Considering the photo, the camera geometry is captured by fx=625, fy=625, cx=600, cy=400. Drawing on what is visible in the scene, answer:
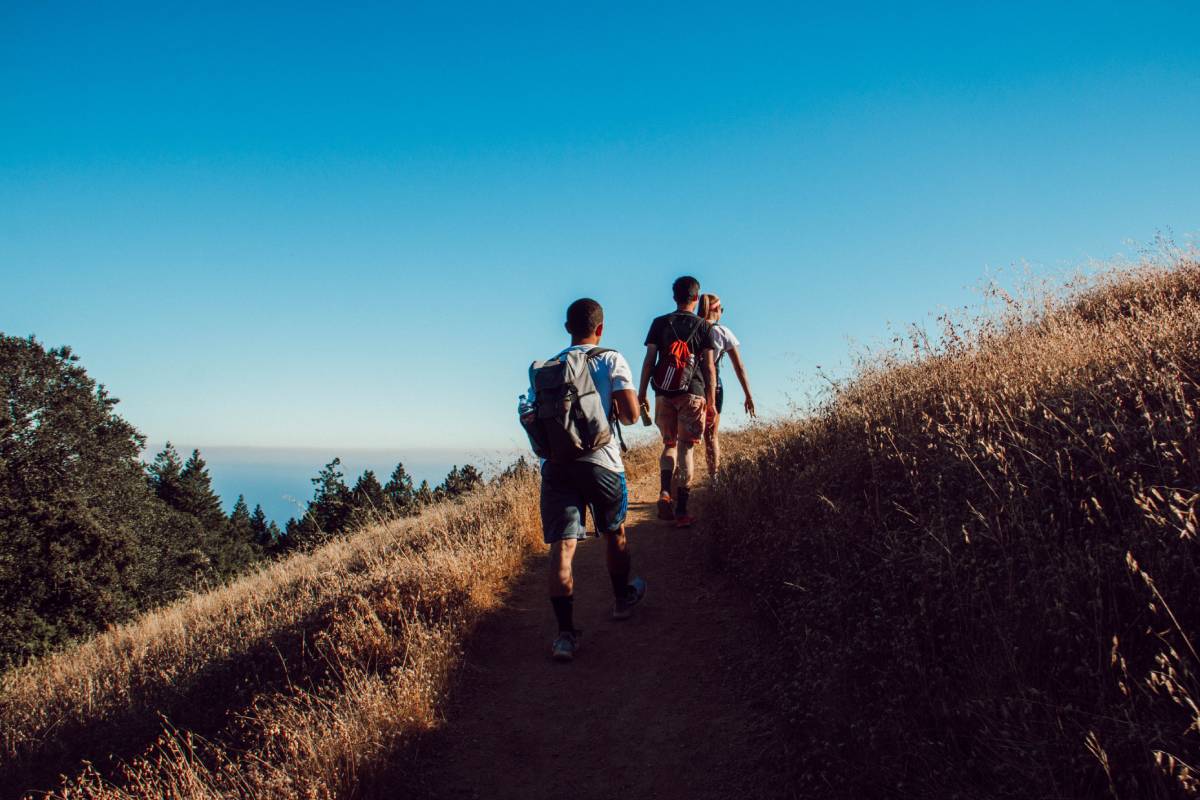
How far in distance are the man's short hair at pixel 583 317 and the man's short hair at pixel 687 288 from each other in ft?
7.22

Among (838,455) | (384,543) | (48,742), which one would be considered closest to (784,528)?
(838,455)

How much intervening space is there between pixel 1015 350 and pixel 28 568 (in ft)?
82.6

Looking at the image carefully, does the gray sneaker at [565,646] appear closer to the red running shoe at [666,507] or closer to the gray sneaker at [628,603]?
the gray sneaker at [628,603]

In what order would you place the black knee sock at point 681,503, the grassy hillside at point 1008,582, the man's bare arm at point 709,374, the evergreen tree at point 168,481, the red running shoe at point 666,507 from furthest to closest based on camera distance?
the evergreen tree at point 168,481
the red running shoe at point 666,507
the black knee sock at point 681,503
the man's bare arm at point 709,374
the grassy hillside at point 1008,582

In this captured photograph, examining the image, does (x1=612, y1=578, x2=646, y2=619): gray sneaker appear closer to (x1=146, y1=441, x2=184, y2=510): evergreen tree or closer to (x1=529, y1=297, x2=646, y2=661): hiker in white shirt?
(x1=529, y1=297, x2=646, y2=661): hiker in white shirt

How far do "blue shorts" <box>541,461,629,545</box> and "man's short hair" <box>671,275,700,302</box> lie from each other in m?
2.76

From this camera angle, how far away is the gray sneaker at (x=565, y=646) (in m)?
4.82

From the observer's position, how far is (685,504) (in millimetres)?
7430

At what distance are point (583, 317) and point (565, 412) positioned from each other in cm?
81

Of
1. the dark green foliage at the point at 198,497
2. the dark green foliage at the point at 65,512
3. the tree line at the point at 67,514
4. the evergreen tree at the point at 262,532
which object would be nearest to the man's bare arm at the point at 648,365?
the tree line at the point at 67,514

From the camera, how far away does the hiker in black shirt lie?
6773 mm

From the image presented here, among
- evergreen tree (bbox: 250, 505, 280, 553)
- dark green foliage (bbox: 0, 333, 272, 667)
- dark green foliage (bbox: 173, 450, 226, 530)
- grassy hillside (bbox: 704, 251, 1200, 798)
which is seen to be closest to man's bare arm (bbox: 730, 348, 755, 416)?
grassy hillside (bbox: 704, 251, 1200, 798)

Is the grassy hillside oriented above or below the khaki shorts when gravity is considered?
below

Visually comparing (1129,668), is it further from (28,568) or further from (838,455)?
(28,568)
